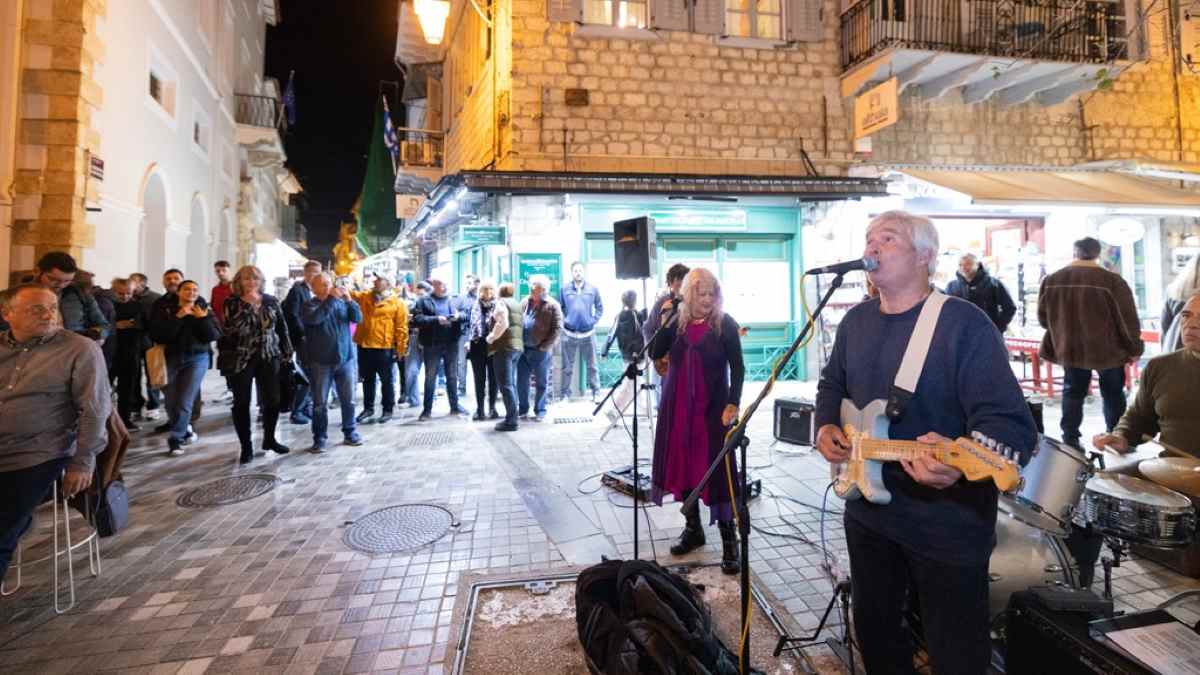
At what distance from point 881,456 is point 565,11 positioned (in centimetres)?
1112

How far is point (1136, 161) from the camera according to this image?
12.3 metres

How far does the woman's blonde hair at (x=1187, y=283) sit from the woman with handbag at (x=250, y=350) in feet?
32.6

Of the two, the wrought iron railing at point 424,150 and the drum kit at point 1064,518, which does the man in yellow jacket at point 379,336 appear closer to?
the drum kit at point 1064,518

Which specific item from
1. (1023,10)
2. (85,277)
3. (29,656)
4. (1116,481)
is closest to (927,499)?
(1116,481)

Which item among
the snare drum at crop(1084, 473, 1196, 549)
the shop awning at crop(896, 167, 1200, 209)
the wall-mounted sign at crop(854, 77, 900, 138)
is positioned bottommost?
the snare drum at crop(1084, 473, 1196, 549)

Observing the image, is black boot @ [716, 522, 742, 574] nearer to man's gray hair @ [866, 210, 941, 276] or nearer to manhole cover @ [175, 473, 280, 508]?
man's gray hair @ [866, 210, 941, 276]

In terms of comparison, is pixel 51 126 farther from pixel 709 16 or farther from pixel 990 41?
pixel 990 41

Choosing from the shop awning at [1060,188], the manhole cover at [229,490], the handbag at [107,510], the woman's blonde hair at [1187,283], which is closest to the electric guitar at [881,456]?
the handbag at [107,510]

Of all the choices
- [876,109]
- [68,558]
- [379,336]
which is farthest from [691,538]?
[876,109]

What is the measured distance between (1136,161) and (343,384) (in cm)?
1673

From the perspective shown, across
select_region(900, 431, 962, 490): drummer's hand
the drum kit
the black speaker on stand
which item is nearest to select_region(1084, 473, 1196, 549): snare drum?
the drum kit

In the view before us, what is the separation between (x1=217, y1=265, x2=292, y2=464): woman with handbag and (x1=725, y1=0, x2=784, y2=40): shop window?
1021 cm

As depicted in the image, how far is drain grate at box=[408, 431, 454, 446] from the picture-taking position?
7.49m

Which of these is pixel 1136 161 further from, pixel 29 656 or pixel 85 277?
pixel 85 277
